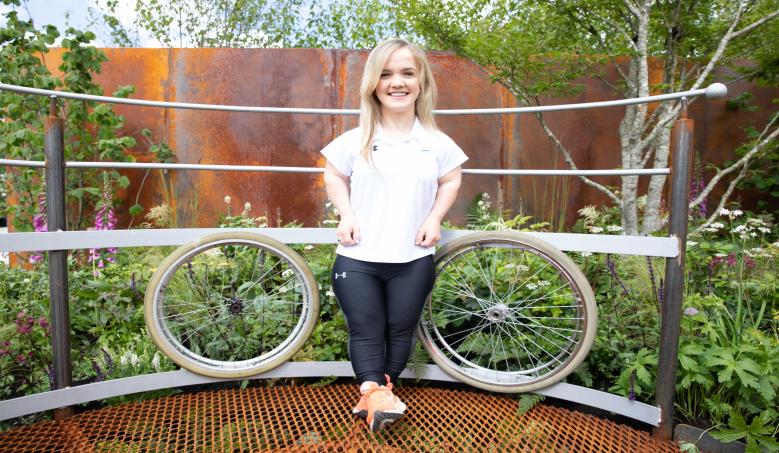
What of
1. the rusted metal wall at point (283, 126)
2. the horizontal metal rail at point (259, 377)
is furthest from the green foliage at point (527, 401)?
the rusted metal wall at point (283, 126)

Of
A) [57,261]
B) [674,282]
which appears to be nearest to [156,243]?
[57,261]

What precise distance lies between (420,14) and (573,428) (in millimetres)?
2862

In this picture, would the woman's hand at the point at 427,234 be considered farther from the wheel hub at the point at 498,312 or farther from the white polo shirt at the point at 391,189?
the wheel hub at the point at 498,312

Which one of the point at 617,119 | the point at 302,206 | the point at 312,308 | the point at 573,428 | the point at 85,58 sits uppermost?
the point at 85,58

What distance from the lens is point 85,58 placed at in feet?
12.0

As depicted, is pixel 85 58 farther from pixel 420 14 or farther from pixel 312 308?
pixel 312 308

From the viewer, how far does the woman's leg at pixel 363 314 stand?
1801 mm

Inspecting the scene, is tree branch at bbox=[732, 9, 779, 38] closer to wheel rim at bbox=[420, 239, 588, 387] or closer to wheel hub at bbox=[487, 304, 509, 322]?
wheel rim at bbox=[420, 239, 588, 387]

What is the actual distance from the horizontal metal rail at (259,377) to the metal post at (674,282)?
0.05 metres

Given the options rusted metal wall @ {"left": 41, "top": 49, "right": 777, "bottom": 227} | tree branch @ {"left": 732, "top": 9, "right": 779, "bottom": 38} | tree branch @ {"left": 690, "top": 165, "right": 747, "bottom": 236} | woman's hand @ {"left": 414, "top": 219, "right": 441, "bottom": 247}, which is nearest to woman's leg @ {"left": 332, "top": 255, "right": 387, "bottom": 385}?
woman's hand @ {"left": 414, "top": 219, "right": 441, "bottom": 247}

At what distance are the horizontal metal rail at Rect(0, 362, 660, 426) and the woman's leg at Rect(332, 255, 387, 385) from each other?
0.30 metres

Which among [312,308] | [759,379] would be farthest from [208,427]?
[759,379]

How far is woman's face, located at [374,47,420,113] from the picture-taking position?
178 cm

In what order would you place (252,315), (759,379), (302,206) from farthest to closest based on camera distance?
1. (302,206)
2. (252,315)
3. (759,379)
